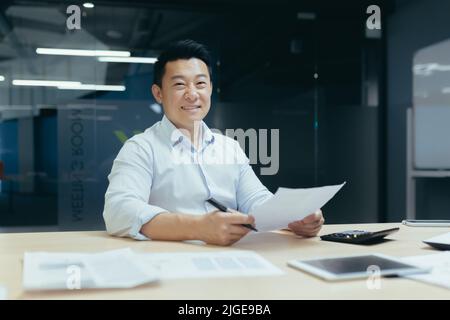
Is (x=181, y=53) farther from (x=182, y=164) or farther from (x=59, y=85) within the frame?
(x=59, y=85)

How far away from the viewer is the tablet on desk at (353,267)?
2.27 ft

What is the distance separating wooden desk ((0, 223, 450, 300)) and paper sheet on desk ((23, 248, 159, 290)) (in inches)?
0.5

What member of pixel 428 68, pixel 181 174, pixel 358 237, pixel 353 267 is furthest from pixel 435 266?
pixel 428 68

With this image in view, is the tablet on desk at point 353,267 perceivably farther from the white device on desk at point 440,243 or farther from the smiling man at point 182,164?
the smiling man at point 182,164

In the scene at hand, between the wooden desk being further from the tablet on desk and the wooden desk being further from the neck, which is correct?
the neck

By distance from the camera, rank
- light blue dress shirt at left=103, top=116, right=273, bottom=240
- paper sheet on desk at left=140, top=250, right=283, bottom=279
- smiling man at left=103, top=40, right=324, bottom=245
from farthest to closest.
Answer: light blue dress shirt at left=103, top=116, right=273, bottom=240 → smiling man at left=103, top=40, right=324, bottom=245 → paper sheet on desk at left=140, top=250, right=283, bottom=279

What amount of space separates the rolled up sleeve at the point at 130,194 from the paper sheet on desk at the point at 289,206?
29cm

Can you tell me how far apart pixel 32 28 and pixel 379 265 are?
350 centimetres

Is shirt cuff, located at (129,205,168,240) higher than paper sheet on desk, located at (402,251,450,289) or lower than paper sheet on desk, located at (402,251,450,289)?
higher

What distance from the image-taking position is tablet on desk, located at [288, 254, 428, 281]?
692 mm

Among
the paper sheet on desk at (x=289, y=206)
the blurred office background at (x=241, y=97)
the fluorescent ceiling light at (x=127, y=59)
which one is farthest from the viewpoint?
the fluorescent ceiling light at (x=127, y=59)

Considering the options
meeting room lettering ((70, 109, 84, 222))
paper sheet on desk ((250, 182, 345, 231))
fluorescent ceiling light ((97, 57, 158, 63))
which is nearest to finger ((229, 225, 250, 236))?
paper sheet on desk ((250, 182, 345, 231))

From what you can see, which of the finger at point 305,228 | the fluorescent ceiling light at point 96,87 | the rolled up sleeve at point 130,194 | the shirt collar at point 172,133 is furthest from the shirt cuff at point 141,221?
the fluorescent ceiling light at point 96,87

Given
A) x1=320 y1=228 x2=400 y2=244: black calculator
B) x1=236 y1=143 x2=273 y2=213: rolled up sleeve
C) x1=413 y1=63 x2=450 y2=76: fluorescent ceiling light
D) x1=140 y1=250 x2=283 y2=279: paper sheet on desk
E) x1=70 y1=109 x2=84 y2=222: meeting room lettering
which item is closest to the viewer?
x1=140 y1=250 x2=283 y2=279: paper sheet on desk
